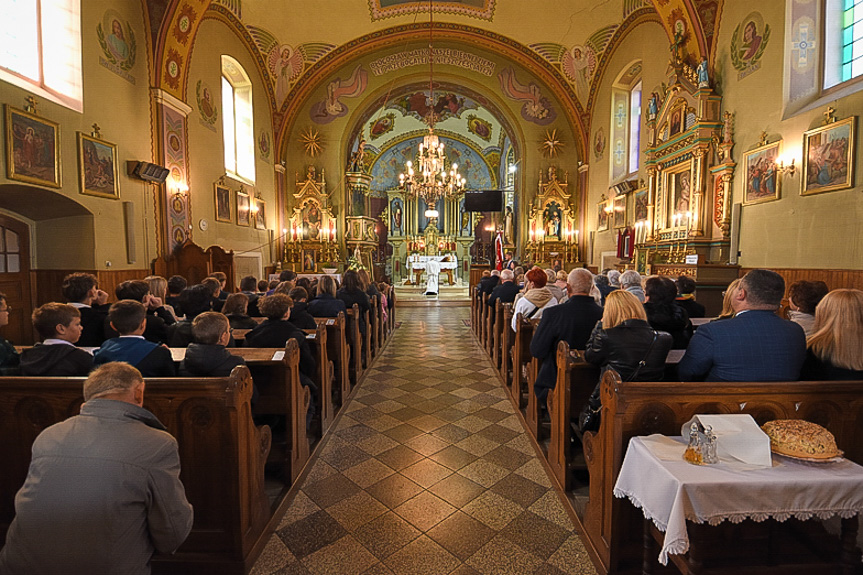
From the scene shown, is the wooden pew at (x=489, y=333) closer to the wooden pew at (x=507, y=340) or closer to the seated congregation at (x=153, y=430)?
the wooden pew at (x=507, y=340)

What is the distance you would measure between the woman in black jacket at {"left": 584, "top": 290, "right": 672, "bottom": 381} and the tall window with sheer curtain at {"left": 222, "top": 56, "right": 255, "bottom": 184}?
1101cm

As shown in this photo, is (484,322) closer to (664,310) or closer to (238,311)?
(664,310)

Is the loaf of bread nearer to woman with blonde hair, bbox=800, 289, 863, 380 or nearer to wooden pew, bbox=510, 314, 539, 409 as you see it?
woman with blonde hair, bbox=800, 289, 863, 380

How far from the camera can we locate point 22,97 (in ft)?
17.6

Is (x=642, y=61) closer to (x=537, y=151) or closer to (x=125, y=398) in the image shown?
(x=537, y=151)

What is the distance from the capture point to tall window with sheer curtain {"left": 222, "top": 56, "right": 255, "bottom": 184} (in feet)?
37.7

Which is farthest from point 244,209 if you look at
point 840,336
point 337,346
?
point 840,336

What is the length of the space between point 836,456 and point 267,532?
274cm

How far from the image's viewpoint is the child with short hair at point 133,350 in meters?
2.42

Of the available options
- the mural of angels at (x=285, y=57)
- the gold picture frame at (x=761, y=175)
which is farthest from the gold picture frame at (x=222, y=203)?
the gold picture frame at (x=761, y=175)

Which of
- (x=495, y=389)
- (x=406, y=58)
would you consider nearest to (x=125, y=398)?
(x=495, y=389)

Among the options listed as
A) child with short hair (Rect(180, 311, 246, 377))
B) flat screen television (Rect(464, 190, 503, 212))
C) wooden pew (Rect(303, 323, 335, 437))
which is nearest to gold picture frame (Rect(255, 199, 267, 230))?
flat screen television (Rect(464, 190, 503, 212))

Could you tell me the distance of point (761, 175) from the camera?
271 inches

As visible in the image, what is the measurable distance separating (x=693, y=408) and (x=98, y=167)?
8.02 meters
